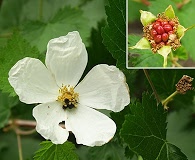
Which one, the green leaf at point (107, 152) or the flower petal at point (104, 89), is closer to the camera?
the flower petal at point (104, 89)

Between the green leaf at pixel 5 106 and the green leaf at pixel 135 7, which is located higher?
the green leaf at pixel 135 7

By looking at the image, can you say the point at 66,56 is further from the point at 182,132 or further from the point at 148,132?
the point at 182,132

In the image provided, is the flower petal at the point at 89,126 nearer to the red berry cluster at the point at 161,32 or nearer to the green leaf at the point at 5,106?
the red berry cluster at the point at 161,32

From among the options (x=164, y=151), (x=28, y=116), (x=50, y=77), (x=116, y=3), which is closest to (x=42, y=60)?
(x=50, y=77)

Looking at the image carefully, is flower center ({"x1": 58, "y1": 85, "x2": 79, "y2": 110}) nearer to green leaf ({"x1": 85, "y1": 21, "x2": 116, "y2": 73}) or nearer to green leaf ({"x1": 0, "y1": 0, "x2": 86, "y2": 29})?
green leaf ({"x1": 85, "y1": 21, "x2": 116, "y2": 73})

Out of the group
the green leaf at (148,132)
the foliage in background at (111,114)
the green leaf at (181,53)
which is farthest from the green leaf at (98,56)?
the green leaf at (148,132)

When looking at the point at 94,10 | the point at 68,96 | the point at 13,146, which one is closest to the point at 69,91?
the point at 68,96

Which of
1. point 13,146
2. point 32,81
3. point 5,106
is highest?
point 32,81
